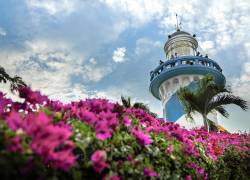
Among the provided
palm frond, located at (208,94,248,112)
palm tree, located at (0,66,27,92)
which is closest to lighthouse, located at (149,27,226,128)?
palm frond, located at (208,94,248,112)

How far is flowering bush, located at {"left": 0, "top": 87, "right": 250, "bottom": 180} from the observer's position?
7.97ft

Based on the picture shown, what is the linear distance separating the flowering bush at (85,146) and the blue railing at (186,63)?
21321 millimetres

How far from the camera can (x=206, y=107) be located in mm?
13695

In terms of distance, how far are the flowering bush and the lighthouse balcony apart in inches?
834

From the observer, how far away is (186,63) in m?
27.0

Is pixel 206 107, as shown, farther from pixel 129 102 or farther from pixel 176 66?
pixel 176 66

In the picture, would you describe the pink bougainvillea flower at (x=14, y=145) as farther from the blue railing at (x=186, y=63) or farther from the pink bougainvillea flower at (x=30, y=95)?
the blue railing at (x=186, y=63)

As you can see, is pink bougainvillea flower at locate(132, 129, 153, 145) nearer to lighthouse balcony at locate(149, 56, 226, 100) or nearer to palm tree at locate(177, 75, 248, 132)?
palm tree at locate(177, 75, 248, 132)

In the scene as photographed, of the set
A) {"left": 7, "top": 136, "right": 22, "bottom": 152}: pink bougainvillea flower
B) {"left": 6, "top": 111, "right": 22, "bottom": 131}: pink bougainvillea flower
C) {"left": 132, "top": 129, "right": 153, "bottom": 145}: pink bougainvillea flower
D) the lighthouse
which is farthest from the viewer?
the lighthouse

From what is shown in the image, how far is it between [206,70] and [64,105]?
23938mm

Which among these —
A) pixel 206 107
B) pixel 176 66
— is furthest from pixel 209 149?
pixel 176 66

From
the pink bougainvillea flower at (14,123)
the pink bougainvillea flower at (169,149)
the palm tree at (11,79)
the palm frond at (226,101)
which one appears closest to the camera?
the pink bougainvillea flower at (14,123)

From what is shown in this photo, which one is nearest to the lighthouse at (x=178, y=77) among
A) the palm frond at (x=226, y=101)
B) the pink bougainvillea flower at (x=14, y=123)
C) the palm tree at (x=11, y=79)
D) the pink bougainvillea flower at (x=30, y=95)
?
the palm frond at (x=226, y=101)

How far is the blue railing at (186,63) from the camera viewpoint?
88.4 feet
